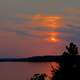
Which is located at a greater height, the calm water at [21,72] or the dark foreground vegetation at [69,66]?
the dark foreground vegetation at [69,66]

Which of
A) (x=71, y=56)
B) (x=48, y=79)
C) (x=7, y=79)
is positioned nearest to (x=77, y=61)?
(x=71, y=56)

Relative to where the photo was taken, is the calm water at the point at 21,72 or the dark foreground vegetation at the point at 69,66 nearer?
the dark foreground vegetation at the point at 69,66

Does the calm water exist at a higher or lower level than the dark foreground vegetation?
lower

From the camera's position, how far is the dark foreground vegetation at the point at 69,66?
3328 centimetres

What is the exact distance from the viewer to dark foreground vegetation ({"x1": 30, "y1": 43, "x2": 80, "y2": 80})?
33281mm

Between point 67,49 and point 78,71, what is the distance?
398cm

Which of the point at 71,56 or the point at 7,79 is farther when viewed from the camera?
the point at 7,79

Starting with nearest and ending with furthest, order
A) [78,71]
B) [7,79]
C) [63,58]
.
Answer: [78,71], [63,58], [7,79]

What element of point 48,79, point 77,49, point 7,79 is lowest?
point 7,79

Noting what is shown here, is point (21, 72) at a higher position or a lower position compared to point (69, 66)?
lower

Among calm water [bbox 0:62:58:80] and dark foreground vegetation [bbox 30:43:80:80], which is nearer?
dark foreground vegetation [bbox 30:43:80:80]

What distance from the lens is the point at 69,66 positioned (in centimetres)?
3444

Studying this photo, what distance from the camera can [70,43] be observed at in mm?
36250

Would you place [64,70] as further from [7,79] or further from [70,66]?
[7,79]
